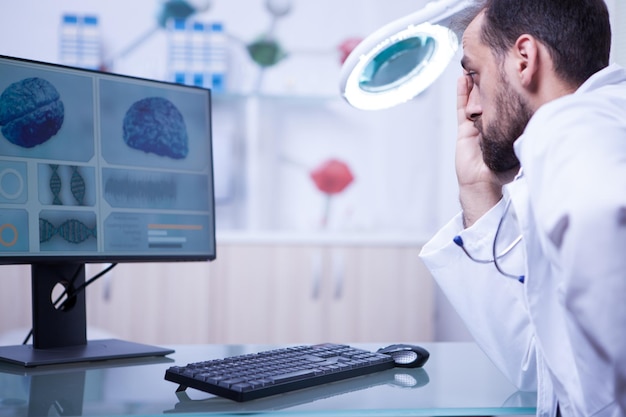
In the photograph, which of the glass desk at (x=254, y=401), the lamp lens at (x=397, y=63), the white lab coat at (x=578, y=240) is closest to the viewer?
the white lab coat at (x=578, y=240)

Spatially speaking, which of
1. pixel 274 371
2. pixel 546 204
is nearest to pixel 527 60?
pixel 546 204

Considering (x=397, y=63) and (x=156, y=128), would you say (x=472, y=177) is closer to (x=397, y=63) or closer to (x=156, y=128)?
(x=397, y=63)

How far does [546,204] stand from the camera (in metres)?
0.71

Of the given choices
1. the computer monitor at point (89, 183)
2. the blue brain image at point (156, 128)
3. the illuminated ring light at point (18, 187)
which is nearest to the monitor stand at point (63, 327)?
the computer monitor at point (89, 183)

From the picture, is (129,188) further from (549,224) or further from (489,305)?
(549,224)

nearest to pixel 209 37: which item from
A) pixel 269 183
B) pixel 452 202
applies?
pixel 269 183

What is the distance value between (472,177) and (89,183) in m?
0.71

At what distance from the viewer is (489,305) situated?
1.20 metres

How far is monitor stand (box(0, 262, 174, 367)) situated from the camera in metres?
1.21

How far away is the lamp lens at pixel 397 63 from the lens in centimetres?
130

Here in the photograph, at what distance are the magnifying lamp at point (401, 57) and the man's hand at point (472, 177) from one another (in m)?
0.13

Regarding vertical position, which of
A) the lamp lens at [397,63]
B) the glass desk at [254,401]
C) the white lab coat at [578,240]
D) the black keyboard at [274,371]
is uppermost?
the lamp lens at [397,63]

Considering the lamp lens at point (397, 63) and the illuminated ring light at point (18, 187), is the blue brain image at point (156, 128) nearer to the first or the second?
the illuminated ring light at point (18, 187)

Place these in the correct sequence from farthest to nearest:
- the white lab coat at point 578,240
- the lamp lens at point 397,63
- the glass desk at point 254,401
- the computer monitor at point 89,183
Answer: the lamp lens at point 397,63
the computer monitor at point 89,183
the glass desk at point 254,401
the white lab coat at point 578,240
